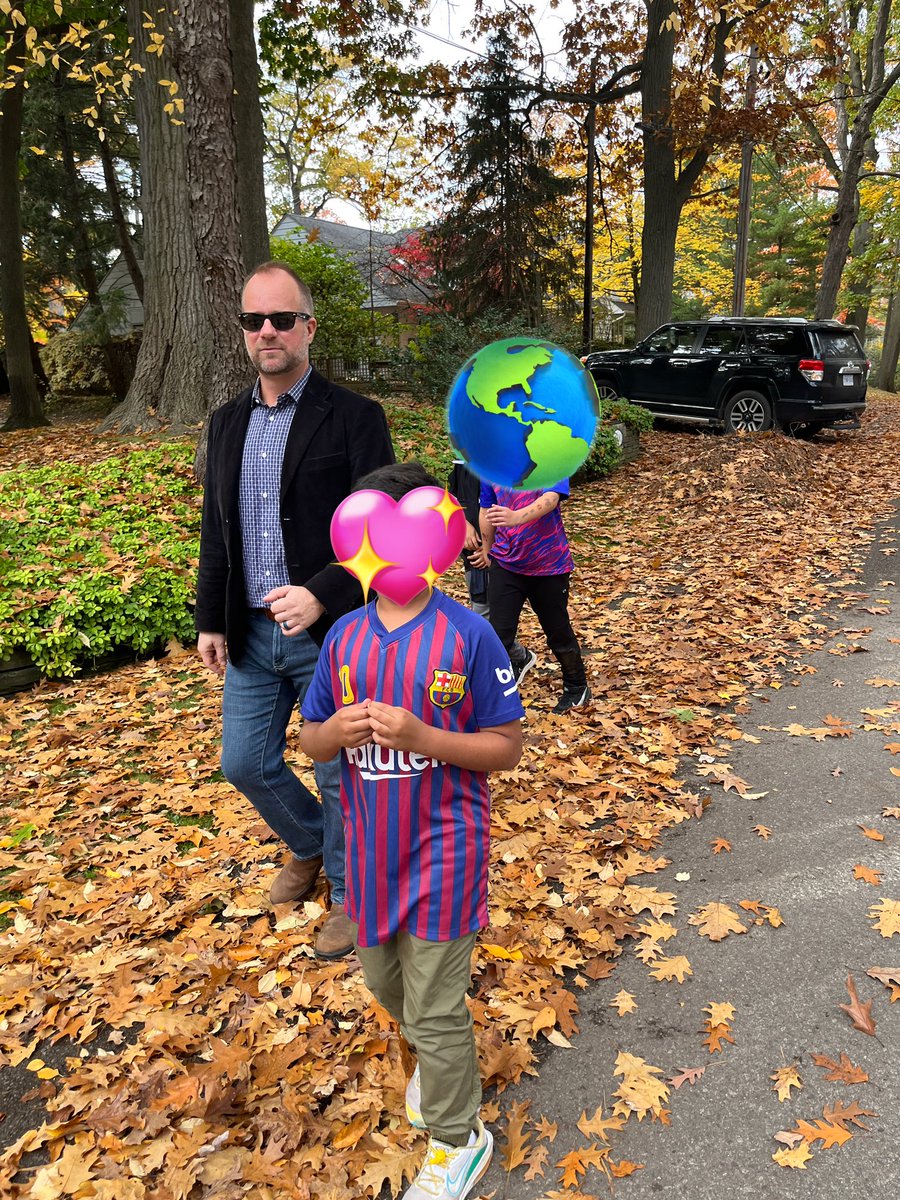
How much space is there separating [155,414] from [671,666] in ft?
23.9

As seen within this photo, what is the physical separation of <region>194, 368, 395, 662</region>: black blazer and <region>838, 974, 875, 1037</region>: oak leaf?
2062mm

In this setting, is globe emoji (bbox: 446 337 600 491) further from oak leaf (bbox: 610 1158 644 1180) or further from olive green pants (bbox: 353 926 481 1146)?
oak leaf (bbox: 610 1158 644 1180)

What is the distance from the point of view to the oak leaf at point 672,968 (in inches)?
110

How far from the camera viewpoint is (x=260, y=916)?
10.7ft

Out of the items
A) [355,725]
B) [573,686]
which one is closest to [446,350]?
[573,686]

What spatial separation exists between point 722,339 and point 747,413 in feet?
4.52

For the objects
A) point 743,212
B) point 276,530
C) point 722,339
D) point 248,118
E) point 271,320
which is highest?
point 248,118

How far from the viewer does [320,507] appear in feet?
8.59

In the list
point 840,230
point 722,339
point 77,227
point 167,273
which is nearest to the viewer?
point 167,273

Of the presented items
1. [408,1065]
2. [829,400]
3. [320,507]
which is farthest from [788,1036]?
[829,400]

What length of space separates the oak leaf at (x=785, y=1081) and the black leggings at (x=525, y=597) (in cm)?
237

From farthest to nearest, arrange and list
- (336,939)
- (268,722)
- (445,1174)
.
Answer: (336,939) → (268,722) → (445,1174)

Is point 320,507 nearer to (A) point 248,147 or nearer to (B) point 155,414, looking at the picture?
(B) point 155,414

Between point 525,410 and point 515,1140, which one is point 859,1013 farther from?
point 525,410
